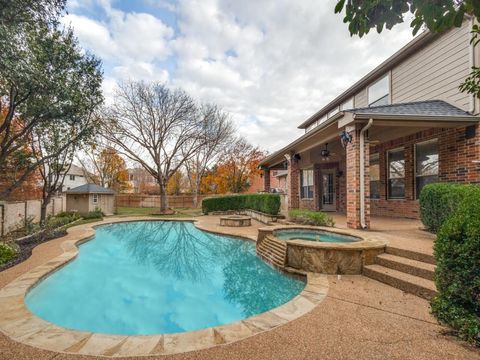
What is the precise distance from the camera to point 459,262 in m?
2.56

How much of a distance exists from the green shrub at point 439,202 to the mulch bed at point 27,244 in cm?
1076

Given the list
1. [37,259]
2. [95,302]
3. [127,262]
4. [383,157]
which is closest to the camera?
[95,302]

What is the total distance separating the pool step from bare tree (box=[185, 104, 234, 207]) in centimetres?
1552

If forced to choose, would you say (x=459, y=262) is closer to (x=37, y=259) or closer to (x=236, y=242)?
(x=236, y=242)

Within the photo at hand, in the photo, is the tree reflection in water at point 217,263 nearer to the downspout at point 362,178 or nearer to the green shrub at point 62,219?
the green shrub at point 62,219

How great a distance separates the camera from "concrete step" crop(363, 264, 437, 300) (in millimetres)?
3766

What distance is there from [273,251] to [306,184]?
406 inches

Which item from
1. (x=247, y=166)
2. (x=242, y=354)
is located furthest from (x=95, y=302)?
(x=247, y=166)

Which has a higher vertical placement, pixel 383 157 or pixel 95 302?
pixel 383 157

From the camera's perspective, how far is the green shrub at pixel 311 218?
8.20 metres

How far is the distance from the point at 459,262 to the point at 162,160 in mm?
21167

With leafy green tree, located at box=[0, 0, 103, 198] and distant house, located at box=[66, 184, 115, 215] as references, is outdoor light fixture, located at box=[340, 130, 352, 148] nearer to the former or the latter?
leafy green tree, located at box=[0, 0, 103, 198]

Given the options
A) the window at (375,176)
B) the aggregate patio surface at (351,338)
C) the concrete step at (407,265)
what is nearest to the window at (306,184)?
the window at (375,176)

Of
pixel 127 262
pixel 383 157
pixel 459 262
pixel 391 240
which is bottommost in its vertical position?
pixel 127 262
